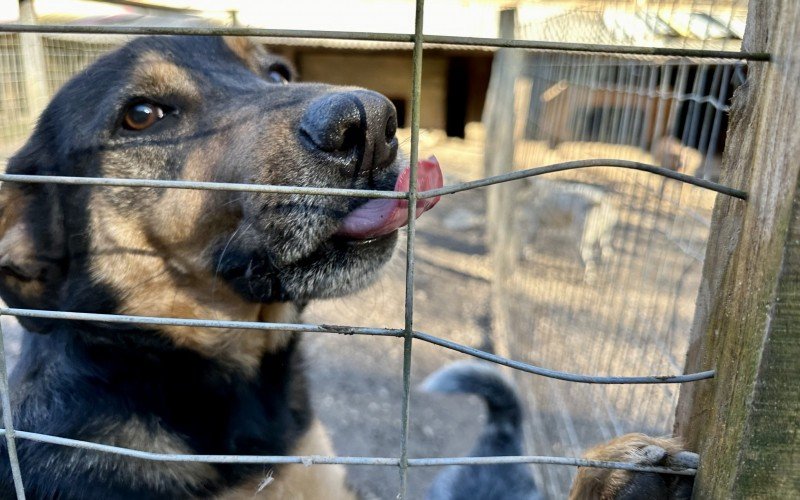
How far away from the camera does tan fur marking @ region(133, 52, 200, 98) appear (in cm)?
192

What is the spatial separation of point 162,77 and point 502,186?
482 centimetres

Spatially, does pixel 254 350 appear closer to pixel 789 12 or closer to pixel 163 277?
pixel 163 277

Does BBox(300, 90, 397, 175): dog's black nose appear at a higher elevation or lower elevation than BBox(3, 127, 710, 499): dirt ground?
higher

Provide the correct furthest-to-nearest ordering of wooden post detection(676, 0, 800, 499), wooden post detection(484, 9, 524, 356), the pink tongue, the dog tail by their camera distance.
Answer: wooden post detection(484, 9, 524, 356) → the dog tail → the pink tongue → wooden post detection(676, 0, 800, 499)

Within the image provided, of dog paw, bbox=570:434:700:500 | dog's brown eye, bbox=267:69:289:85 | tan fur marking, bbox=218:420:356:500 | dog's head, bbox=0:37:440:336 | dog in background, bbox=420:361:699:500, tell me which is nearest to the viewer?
dog paw, bbox=570:434:700:500

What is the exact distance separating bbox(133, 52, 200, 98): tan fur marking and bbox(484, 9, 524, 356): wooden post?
10.8 feet

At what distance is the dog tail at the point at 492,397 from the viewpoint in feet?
8.77

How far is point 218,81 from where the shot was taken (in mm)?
2004

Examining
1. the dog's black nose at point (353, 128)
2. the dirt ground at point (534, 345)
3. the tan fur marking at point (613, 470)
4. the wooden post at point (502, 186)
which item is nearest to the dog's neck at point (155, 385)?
the dirt ground at point (534, 345)

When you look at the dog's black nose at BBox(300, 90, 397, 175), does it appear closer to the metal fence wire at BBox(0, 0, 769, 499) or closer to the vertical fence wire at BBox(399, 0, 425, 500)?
the metal fence wire at BBox(0, 0, 769, 499)

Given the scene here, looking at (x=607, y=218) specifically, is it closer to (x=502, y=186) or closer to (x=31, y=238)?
(x=502, y=186)

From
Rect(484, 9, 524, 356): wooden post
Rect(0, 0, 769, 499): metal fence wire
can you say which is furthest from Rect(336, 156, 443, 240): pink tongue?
Rect(484, 9, 524, 356): wooden post

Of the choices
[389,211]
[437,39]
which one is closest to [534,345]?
[389,211]

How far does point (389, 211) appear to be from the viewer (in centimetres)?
140
